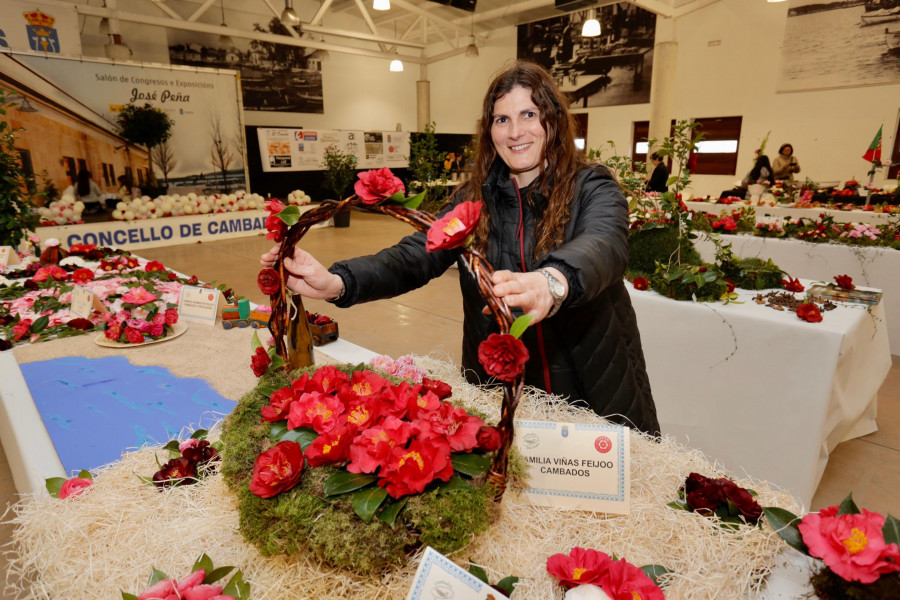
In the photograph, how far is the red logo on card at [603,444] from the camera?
2.56 feet

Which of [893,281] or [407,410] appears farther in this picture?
[893,281]

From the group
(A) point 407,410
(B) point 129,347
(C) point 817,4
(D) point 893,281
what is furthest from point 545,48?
(A) point 407,410

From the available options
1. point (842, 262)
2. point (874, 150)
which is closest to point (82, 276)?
point (842, 262)

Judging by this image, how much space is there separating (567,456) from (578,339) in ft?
1.61

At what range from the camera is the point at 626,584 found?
0.60 m

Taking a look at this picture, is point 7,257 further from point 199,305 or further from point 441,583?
point 441,583

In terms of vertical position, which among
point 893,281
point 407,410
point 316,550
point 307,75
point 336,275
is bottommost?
point 893,281

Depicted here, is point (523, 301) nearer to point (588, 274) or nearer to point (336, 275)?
point (588, 274)

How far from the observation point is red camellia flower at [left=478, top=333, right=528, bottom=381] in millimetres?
Answer: 586

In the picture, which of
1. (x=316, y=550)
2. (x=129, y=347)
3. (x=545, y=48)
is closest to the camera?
(x=316, y=550)

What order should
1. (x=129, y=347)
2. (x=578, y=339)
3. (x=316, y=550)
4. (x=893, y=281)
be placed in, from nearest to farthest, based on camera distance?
→ (x=316, y=550), (x=578, y=339), (x=129, y=347), (x=893, y=281)

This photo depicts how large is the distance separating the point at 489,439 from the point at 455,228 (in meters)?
0.28

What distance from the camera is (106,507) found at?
844mm

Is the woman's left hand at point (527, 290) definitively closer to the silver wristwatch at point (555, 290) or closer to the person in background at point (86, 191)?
the silver wristwatch at point (555, 290)
